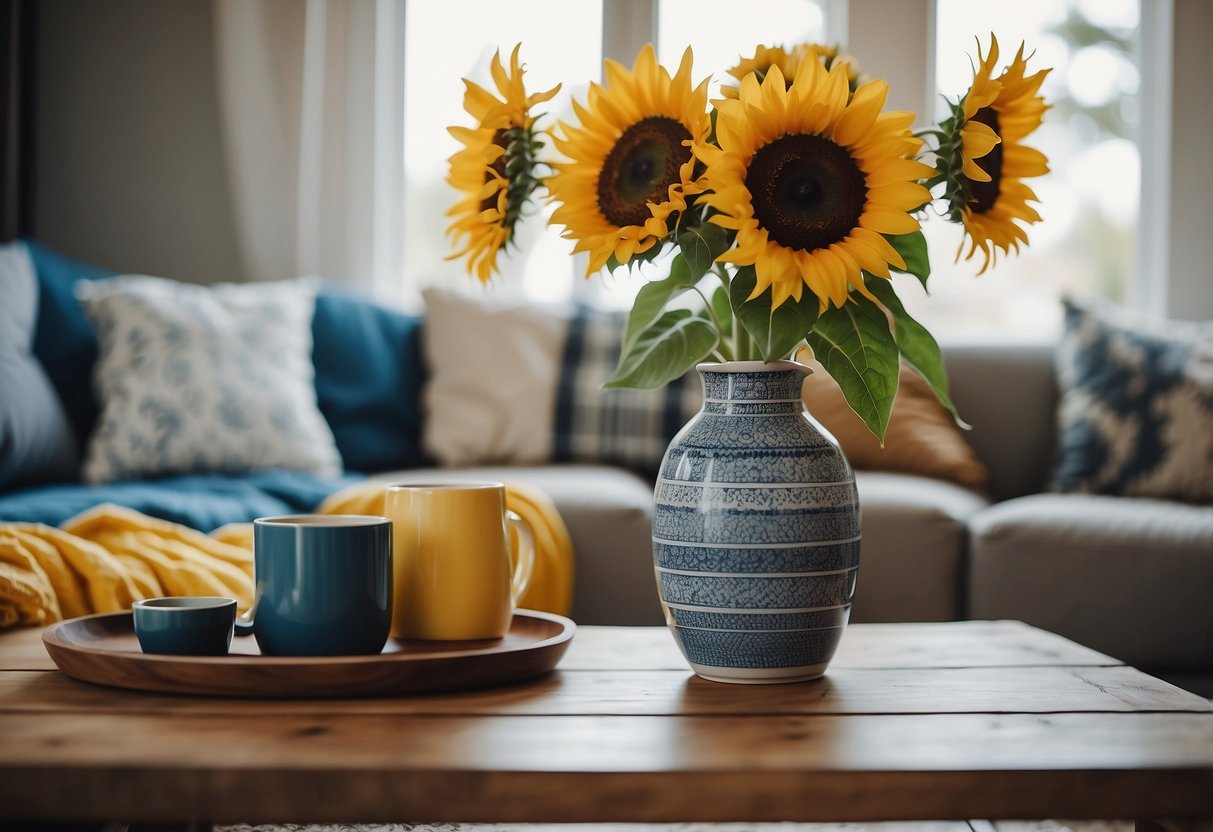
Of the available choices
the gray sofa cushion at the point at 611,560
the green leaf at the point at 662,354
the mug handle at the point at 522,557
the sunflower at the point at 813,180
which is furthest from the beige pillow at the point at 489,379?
the sunflower at the point at 813,180

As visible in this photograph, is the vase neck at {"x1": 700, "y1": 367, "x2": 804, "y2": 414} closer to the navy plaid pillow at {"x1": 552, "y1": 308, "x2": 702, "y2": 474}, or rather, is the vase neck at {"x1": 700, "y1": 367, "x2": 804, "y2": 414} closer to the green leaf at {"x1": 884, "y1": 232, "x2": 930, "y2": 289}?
the green leaf at {"x1": 884, "y1": 232, "x2": 930, "y2": 289}

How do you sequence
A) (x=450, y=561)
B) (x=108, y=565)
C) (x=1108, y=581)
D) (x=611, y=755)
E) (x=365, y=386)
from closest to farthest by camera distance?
(x=611, y=755) < (x=450, y=561) < (x=108, y=565) < (x=1108, y=581) < (x=365, y=386)

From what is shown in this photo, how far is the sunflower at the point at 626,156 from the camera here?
0.80 m

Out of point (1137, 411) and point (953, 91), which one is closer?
point (1137, 411)

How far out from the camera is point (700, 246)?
801 mm

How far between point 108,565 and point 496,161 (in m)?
0.70

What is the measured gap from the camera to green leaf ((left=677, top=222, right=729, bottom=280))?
80 centimetres

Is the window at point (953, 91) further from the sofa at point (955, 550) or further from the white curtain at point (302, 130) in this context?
the sofa at point (955, 550)

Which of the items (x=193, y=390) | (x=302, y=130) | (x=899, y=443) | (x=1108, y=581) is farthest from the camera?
(x=302, y=130)

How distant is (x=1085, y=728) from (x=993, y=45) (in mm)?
478

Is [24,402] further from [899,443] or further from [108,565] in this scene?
[899,443]

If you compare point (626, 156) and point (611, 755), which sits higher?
point (626, 156)

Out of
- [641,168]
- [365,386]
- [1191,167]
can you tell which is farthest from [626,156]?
[1191,167]

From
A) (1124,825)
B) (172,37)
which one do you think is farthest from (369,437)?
(1124,825)
